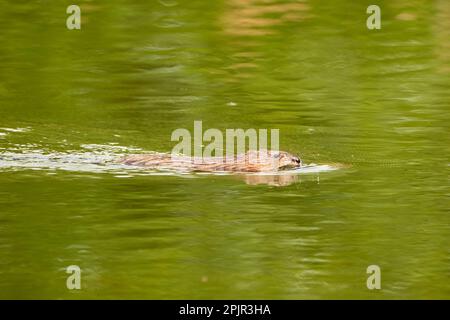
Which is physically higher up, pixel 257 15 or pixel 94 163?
pixel 257 15

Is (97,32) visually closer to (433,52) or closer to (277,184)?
(433,52)

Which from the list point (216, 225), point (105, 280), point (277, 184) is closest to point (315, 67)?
point (277, 184)

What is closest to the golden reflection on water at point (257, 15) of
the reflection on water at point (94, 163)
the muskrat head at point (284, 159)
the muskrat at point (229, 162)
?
the reflection on water at point (94, 163)

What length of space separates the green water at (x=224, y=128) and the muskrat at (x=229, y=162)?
0.31 m

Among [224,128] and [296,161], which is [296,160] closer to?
[296,161]

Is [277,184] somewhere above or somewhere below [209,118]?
below

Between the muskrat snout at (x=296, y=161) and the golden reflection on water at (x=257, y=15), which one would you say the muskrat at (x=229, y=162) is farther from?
the golden reflection on water at (x=257, y=15)

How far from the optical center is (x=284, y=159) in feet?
45.0

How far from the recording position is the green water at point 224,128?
10406mm

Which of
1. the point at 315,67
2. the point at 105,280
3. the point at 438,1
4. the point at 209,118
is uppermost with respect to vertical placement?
the point at 438,1

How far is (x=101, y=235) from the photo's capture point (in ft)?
37.1

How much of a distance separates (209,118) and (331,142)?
2176mm

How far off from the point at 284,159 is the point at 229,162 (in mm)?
576

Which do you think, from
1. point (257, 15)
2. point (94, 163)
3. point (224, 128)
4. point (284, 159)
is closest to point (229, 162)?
point (284, 159)
